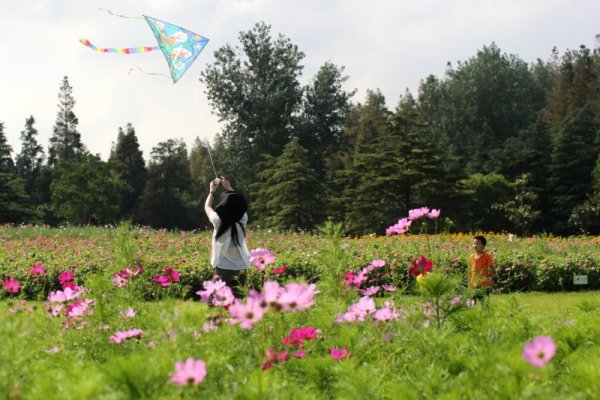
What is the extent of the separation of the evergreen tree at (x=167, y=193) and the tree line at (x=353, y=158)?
0.33 feet

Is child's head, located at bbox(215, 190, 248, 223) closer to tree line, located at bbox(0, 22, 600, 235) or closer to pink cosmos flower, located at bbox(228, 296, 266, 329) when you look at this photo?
pink cosmos flower, located at bbox(228, 296, 266, 329)

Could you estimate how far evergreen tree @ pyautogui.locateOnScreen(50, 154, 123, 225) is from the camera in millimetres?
38156

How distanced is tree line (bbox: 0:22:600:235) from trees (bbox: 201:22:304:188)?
3.3 inches

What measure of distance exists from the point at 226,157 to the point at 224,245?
35.0 m

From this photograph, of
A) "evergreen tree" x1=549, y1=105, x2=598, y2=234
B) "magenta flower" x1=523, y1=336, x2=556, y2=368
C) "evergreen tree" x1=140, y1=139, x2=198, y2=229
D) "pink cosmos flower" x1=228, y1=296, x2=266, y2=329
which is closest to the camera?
"magenta flower" x1=523, y1=336, x2=556, y2=368

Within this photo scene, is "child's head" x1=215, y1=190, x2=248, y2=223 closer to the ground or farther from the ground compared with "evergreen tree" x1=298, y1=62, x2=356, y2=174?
closer to the ground

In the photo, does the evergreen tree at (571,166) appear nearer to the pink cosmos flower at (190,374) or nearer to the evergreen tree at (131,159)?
the evergreen tree at (131,159)

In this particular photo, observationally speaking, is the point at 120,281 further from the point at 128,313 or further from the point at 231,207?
the point at 231,207

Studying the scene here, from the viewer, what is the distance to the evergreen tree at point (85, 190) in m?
38.2

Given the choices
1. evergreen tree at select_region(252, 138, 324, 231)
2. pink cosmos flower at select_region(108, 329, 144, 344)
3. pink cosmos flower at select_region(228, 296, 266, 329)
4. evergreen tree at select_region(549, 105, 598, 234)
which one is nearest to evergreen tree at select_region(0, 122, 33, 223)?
evergreen tree at select_region(252, 138, 324, 231)

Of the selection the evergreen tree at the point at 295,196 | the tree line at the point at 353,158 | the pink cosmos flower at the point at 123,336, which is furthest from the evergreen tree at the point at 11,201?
the pink cosmos flower at the point at 123,336

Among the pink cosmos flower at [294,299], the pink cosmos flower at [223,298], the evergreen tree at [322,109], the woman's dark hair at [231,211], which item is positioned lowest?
the pink cosmos flower at [223,298]

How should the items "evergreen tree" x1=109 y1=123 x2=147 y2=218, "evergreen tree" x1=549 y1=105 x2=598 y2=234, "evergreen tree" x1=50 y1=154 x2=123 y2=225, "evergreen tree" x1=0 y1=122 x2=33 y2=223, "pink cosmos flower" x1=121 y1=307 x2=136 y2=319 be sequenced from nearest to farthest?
"pink cosmos flower" x1=121 y1=307 x2=136 y2=319 → "evergreen tree" x1=549 y1=105 x2=598 y2=234 → "evergreen tree" x1=0 y1=122 x2=33 y2=223 → "evergreen tree" x1=50 y1=154 x2=123 y2=225 → "evergreen tree" x1=109 y1=123 x2=147 y2=218

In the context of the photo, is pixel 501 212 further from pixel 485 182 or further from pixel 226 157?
pixel 226 157
